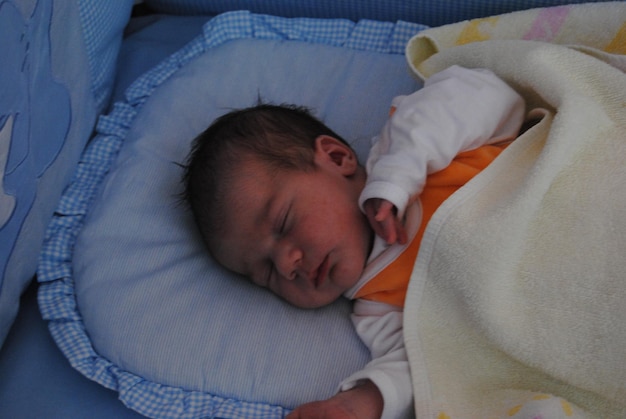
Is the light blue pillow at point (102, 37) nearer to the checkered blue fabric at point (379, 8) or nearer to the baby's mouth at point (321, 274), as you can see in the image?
the checkered blue fabric at point (379, 8)

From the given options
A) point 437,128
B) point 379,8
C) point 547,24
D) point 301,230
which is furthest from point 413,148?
point 379,8

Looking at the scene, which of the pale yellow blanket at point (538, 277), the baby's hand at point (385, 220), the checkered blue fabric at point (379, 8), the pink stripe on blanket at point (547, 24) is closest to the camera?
the pale yellow blanket at point (538, 277)

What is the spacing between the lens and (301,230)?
105 centimetres

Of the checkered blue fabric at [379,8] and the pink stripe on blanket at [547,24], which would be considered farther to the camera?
the checkered blue fabric at [379,8]

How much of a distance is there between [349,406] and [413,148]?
0.38 m

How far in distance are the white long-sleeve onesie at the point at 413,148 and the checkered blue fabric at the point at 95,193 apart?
0.61ft

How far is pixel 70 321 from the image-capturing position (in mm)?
1196

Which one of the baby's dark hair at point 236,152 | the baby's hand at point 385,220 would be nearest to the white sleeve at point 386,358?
the baby's hand at point 385,220

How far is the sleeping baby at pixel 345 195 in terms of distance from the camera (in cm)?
106

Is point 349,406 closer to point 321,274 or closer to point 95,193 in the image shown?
point 321,274

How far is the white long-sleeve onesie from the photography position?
1042 millimetres

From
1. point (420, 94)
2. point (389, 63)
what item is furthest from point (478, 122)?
point (389, 63)

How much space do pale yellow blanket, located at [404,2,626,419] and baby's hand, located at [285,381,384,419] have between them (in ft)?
0.19

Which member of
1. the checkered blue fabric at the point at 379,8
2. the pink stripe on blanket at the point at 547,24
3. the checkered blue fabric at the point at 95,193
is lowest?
the checkered blue fabric at the point at 95,193
